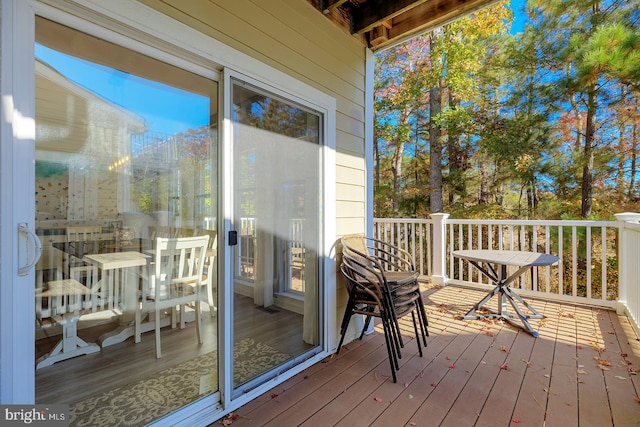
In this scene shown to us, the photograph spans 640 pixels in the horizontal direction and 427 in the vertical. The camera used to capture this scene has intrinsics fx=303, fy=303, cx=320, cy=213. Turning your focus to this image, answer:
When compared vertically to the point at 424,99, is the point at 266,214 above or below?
below

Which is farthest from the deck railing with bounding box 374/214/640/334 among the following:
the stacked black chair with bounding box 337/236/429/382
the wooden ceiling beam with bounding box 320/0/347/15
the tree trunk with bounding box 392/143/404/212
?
the wooden ceiling beam with bounding box 320/0/347/15

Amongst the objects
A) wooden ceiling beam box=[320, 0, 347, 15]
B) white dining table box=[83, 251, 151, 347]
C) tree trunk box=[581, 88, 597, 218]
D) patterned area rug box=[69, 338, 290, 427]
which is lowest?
patterned area rug box=[69, 338, 290, 427]

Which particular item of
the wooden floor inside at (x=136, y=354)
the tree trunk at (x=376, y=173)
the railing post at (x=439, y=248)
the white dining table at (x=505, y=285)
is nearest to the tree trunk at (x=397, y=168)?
the tree trunk at (x=376, y=173)

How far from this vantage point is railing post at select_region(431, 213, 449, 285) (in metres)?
4.53

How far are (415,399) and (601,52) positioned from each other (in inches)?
252

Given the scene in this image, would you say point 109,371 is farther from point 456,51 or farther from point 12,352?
point 456,51

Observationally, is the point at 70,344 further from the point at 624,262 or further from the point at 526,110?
the point at 526,110

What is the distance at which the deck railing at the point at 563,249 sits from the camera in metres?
3.24

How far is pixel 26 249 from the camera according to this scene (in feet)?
3.82

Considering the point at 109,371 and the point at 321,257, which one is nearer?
the point at 109,371

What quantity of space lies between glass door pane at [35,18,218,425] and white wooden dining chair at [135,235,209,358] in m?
0.01

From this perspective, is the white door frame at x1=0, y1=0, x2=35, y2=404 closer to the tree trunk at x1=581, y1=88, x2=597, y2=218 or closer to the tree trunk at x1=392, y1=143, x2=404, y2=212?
the tree trunk at x1=581, y1=88, x2=597, y2=218

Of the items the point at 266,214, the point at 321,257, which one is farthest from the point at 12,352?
the point at 321,257

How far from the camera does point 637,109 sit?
18.0 ft
